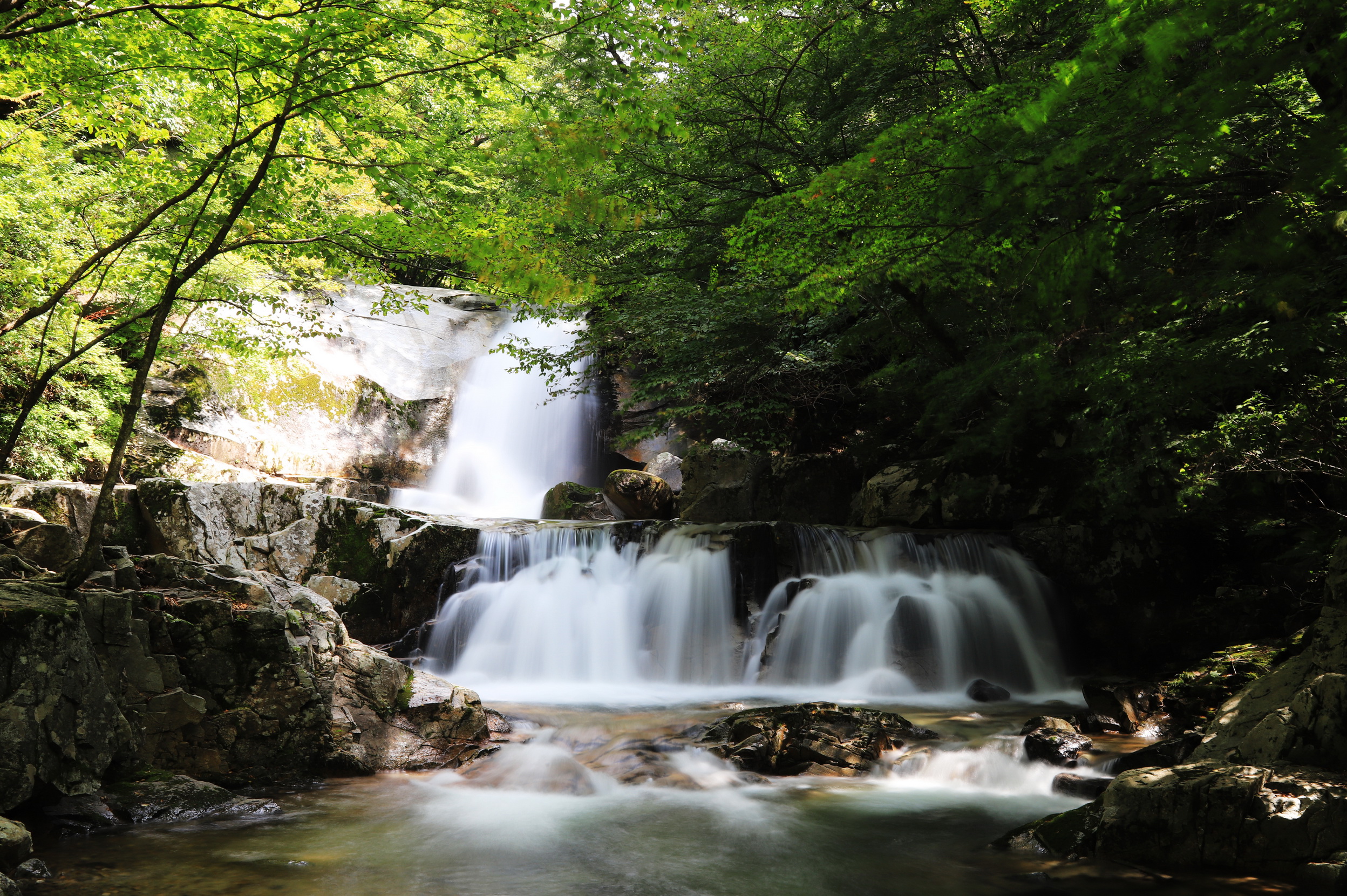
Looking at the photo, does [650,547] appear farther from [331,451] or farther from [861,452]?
[331,451]

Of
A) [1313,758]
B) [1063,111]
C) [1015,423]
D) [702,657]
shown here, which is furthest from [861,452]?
[1313,758]

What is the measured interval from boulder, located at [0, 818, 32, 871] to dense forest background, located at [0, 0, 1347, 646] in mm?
2501

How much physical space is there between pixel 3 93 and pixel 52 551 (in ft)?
14.5

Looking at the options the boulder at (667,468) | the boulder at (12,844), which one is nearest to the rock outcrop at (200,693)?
the boulder at (12,844)

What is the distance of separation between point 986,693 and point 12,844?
29.7ft

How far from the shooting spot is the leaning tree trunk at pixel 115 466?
5.24 metres

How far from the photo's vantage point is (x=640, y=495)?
1542cm

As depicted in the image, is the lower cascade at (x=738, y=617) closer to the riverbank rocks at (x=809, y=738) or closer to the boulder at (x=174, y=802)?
the riverbank rocks at (x=809, y=738)

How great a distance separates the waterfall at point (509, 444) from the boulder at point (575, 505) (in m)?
0.89

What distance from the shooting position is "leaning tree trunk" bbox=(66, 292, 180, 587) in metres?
5.24

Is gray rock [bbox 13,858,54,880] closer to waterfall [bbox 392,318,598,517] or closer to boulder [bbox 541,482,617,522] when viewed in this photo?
boulder [bbox 541,482,617,522]

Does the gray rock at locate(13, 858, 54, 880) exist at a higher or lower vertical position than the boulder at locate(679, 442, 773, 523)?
lower

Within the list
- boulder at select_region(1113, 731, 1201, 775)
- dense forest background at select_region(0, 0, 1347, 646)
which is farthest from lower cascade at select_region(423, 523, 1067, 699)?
boulder at select_region(1113, 731, 1201, 775)

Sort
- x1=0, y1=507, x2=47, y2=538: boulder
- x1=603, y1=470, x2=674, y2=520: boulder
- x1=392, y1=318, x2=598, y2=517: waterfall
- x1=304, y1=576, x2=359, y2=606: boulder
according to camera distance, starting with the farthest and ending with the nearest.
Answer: x1=392, y1=318, x2=598, y2=517: waterfall
x1=603, y1=470, x2=674, y2=520: boulder
x1=304, y1=576, x2=359, y2=606: boulder
x1=0, y1=507, x2=47, y2=538: boulder
